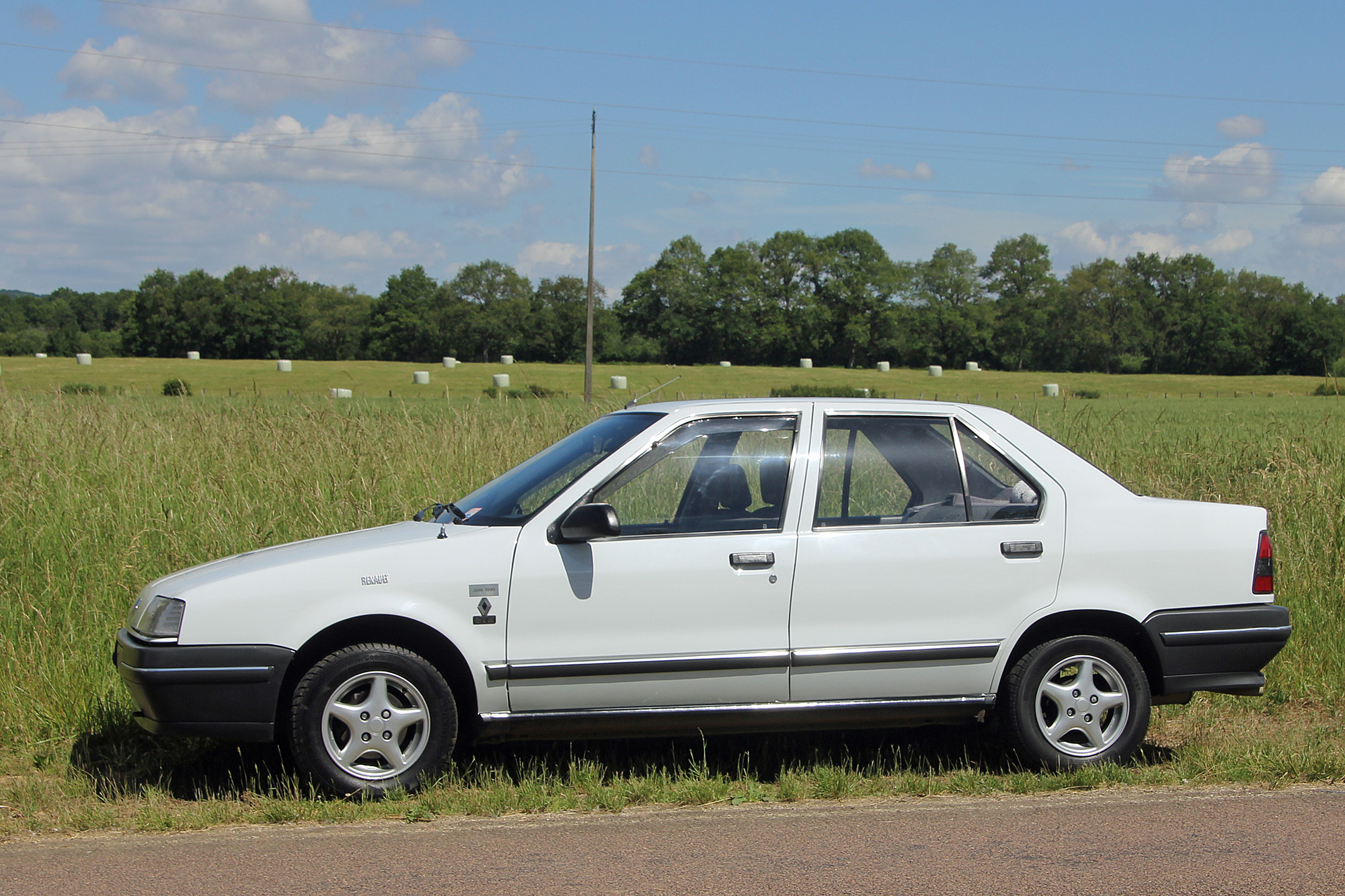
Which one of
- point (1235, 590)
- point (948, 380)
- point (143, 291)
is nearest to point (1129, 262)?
point (948, 380)

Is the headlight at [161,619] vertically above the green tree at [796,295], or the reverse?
the green tree at [796,295]

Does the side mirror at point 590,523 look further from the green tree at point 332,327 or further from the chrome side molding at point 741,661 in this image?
the green tree at point 332,327

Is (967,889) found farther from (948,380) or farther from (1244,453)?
(948,380)

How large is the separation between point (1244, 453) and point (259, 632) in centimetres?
1063

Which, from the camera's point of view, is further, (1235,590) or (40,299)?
(40,299)

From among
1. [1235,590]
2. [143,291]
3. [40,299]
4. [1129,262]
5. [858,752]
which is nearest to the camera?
[1235,590]

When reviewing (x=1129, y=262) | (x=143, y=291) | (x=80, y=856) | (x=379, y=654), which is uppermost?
(x=1129, y=262)

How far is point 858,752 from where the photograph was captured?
225 inches

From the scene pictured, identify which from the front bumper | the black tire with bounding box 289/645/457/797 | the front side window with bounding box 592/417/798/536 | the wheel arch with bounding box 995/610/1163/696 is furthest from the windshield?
the wheel arch with bounding box 995/610/1163/696

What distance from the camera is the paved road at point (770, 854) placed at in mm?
3840

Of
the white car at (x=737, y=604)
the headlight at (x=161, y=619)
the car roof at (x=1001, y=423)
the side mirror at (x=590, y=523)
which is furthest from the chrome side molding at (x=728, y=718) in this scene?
the headlight at (x=161, y=619)

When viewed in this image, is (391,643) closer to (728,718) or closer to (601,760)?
(601,760)

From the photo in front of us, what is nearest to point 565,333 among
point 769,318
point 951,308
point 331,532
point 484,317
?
point 484,317

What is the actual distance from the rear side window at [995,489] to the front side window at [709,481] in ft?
2.82
